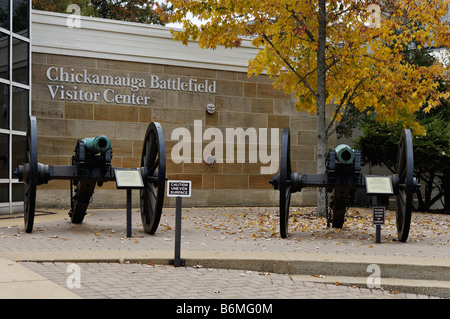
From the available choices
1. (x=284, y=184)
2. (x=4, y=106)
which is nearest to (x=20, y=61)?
(x=4, y=106)

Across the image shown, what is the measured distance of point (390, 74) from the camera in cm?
1221

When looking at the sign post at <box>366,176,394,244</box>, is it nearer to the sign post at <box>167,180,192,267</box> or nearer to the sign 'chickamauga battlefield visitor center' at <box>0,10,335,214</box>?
the sign post at <box>167,180,192,267</box>

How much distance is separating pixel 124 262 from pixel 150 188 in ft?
9.45

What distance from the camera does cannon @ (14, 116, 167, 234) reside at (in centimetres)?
859

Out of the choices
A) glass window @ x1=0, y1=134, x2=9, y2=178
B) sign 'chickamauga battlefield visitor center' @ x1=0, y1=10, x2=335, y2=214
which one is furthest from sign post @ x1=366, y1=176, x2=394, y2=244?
glass window @ x1=0, y1=134, x2=9, y2=178

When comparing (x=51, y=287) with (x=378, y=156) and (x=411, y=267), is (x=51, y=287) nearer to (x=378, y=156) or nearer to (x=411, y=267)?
(x=411, y=267)

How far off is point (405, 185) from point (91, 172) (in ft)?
15.8

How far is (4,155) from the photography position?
11922 mm

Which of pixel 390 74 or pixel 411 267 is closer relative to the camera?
pixel 411 267

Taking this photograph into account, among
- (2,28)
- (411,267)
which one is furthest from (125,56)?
(411,267)

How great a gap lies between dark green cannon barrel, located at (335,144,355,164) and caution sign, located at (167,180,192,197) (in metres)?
3.11

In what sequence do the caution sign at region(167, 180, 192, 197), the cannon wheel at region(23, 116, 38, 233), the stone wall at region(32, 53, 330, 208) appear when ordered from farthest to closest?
the stone wall at region(32, 53, 330, 208) → the cannon wheel at region(23, 116, 38, 233) → the caution sign at region(167, 180, 192, 197)

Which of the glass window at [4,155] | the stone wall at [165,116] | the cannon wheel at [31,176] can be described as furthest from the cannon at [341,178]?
the stone wall at [165,116]

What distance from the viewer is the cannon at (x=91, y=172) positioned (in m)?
8.59
